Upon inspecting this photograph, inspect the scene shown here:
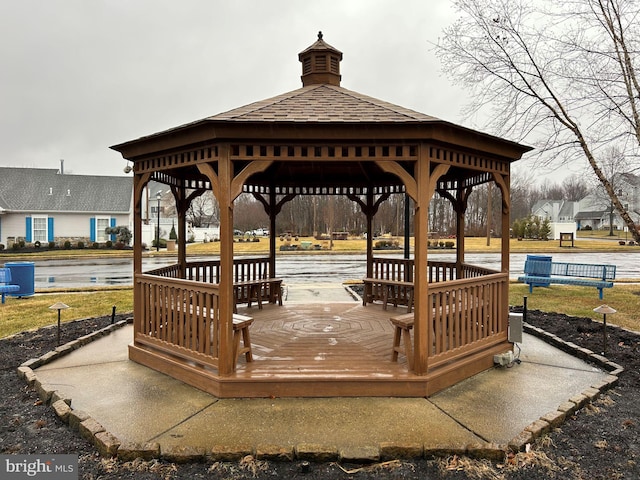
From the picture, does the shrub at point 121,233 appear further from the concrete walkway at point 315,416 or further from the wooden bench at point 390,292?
the concrete walkway at point 315,416

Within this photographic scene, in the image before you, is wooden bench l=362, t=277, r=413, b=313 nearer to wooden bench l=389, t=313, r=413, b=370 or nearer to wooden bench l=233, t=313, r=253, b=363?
wooden bench l=389, t=313, r=413, b=370

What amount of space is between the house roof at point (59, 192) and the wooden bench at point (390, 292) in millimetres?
31963

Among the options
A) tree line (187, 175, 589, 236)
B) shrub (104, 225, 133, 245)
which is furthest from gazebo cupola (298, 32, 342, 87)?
tree line (187, 175, 589, 236)

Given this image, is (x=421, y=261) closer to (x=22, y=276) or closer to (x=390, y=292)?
(x=390, y=292)

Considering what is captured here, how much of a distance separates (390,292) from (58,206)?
113 ft

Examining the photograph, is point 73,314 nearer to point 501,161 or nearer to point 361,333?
point 361,333

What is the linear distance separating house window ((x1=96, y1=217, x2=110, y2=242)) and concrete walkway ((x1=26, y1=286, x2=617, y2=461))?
3274 centimetres

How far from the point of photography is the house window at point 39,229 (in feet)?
108

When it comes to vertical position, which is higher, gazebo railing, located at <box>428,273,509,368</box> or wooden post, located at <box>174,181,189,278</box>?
wooden post, located at <box>174,181,189,278</box>

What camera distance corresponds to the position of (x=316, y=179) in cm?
917

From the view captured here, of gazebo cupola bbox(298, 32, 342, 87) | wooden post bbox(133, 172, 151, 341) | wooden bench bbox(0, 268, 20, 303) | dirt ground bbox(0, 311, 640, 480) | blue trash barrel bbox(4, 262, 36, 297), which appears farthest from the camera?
blue trash barrel bbox(4, 262, 36, 297)

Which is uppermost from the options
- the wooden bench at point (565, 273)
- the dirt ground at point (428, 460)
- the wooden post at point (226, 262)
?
the wooden post at point (226, 262)

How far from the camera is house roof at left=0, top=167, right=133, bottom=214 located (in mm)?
33219

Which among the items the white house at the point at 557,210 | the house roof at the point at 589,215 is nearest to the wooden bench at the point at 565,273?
the white house at the point at 557,210
